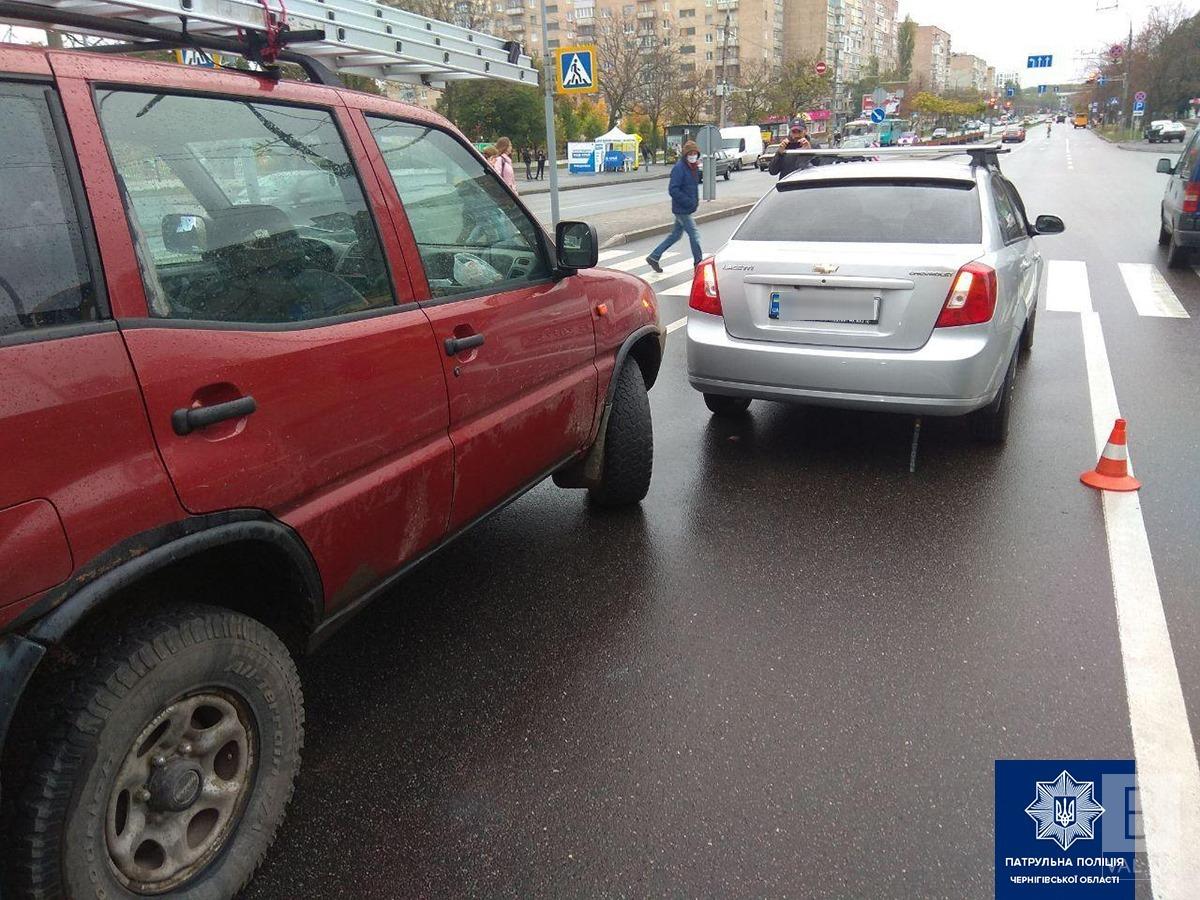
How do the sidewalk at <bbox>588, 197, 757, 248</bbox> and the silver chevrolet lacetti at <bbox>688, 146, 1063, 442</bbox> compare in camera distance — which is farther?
the sidewalk at <bbox>588, 197, 757, 248</bbox>

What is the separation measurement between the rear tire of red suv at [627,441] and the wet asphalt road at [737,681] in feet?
0.69

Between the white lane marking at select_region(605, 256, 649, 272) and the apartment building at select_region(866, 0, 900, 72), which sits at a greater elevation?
the apartment building at select_region(866, 0, 900, 72)

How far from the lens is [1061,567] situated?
151 inches

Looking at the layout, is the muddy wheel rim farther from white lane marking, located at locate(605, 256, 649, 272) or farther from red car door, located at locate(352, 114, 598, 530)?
white lane marking, located at locate(605, 256, 649, 272)

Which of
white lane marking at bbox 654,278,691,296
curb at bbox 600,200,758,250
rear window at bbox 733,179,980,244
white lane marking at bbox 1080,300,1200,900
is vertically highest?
rear window at bbox 733,179,980,244

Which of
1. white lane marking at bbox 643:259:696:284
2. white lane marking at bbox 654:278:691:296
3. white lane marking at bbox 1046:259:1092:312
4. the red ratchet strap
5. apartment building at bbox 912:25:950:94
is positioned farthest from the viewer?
apartment building at bbox 912:25:950:94

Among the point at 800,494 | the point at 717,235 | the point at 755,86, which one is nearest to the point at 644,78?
the point at 755,86

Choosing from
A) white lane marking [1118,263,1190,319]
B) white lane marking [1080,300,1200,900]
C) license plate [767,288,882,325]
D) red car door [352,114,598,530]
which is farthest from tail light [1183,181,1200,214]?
red car door [352,114,598,530]

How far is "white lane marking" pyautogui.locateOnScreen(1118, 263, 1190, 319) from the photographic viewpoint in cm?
911

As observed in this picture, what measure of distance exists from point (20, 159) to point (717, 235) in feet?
52.8

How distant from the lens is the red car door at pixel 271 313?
1952 millimetres

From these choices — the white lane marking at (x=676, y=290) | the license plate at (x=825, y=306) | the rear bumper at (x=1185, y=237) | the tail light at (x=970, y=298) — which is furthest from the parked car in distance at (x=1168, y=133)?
the license plate at (x=825, y=306)

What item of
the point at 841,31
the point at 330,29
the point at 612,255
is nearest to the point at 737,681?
the point at 330,29

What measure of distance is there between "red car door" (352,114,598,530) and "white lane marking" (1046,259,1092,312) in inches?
304
